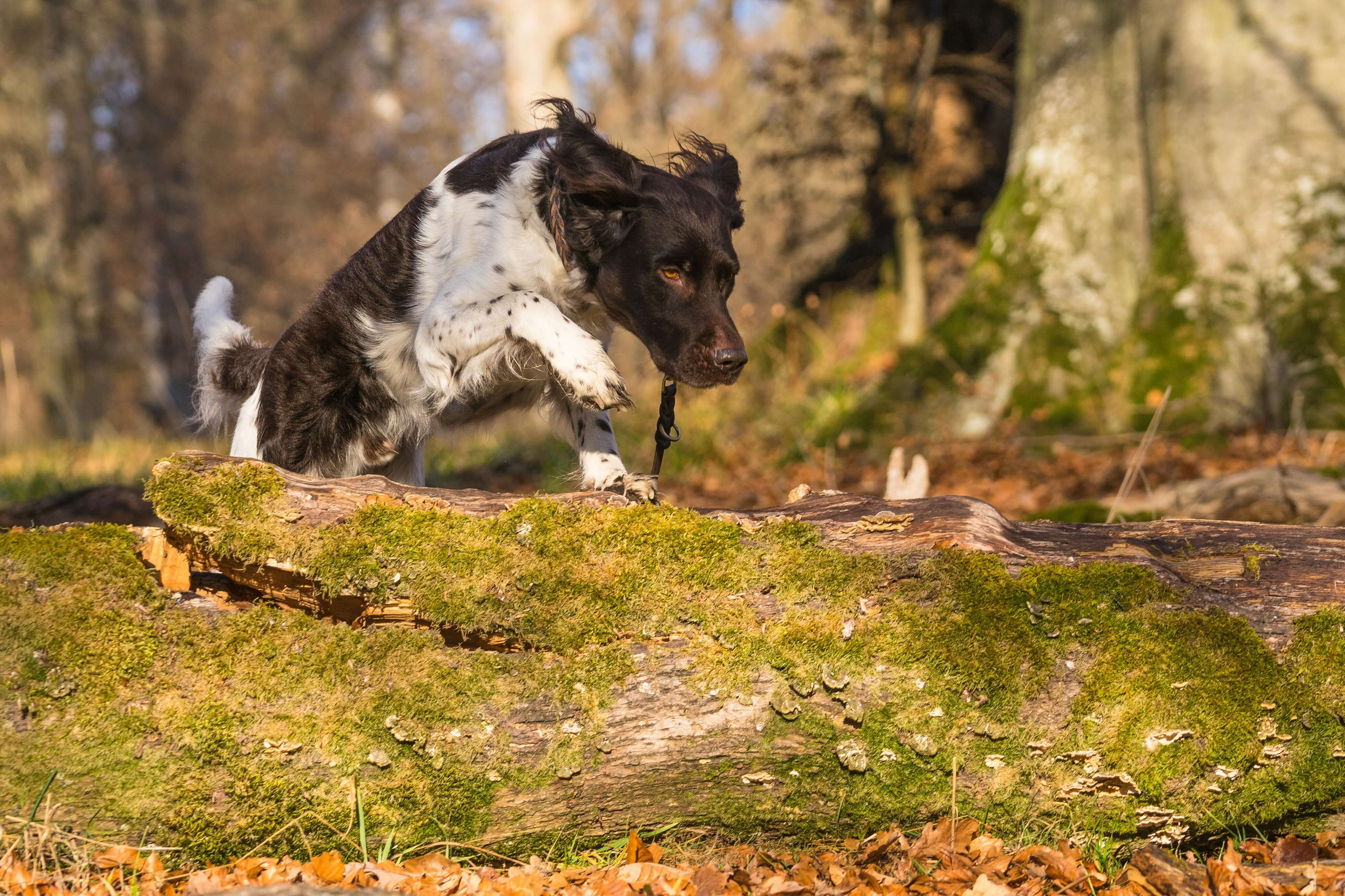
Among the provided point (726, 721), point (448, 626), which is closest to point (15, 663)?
point (448, 626)

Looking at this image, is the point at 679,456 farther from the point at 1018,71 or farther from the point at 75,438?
the point at 75,438

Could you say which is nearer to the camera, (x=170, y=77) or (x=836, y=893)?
(x=836, y=893)

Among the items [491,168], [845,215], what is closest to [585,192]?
[491,168]

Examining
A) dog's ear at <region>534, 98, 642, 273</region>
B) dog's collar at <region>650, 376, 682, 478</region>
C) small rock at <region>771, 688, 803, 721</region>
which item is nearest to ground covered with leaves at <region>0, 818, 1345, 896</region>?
small rock at <region>771, 688, 803, 721</region>

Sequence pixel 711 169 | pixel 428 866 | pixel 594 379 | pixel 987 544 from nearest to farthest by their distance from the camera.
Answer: pixel 428 866 < pixel 987 544 < pixel 594 379 < pixel 711 169

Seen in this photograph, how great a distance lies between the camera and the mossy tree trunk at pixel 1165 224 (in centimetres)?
673

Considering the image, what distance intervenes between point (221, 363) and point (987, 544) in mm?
3468

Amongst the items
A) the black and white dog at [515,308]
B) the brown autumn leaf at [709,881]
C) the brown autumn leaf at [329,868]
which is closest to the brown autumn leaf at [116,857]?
the brown autumn leaf at [329,868]

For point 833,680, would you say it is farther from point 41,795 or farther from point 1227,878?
point 41,795

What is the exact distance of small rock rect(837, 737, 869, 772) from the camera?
250 cm

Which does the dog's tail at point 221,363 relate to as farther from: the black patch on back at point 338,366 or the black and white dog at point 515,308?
the black patch on back at point 338,366

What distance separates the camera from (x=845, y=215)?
13.3m

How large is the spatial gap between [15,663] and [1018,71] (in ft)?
27.9

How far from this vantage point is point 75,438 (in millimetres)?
12258
